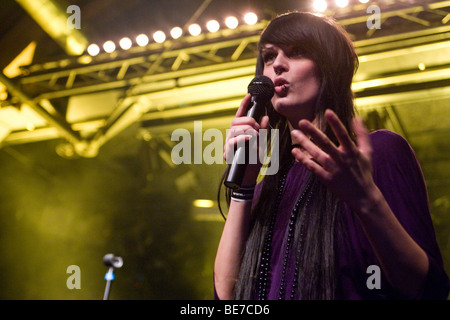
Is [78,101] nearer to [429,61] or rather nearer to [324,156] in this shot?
[429,61]

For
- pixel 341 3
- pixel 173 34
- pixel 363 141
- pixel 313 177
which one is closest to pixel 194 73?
pixel 173 34

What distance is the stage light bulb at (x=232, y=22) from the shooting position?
3.46 m

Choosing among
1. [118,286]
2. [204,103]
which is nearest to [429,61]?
[204,103]

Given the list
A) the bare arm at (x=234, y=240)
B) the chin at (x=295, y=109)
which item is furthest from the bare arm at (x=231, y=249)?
the chin at (x=295, y=109)

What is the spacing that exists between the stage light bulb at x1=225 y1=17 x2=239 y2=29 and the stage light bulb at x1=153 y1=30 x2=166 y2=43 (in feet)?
1.98

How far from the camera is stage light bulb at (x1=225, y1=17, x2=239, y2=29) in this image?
3457mm

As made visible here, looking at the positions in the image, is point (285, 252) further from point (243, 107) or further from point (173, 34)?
point (173, 34)

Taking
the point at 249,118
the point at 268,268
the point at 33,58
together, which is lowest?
the point at 268,268

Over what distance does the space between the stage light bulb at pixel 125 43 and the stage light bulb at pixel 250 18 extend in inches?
44.1

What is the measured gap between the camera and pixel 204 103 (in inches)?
177

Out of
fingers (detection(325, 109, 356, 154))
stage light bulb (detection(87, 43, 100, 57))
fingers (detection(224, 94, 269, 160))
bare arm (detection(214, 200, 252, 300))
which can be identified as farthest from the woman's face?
stage light bulb (detection(87, 43, 100, 57))

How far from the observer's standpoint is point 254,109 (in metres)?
1.06

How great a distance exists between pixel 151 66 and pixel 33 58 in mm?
1389

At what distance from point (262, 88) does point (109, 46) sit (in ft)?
10.1
